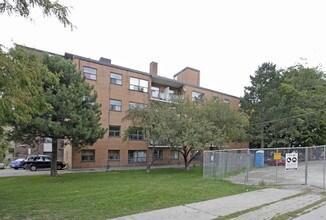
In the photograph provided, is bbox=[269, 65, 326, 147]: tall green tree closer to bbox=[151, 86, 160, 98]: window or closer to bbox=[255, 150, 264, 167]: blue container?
bbox=[151, 86, 160, 98]: window

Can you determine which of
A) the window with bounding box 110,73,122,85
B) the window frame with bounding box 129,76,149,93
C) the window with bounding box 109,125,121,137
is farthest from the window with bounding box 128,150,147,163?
the window with bounding box 110,73,122,85

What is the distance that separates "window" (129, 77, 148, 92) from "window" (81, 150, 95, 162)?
931 cm

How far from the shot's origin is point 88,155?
105 ft

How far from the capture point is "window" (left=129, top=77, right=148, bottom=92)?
1426 inches

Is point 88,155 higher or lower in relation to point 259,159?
lower

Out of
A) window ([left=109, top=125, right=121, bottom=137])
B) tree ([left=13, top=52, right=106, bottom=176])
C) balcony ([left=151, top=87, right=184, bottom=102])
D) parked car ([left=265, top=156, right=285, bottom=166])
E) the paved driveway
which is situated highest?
balcony ([left=151, top=87, right=184, bottom=102])

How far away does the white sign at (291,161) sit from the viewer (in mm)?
14461

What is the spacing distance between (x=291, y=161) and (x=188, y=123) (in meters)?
12.3

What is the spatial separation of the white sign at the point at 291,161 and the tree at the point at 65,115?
12631 millimetres

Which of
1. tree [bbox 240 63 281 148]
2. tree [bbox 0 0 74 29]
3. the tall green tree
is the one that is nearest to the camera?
tree [bbox 0 0 74 29]

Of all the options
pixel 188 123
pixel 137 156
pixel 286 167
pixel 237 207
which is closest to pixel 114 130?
pixel 137 156

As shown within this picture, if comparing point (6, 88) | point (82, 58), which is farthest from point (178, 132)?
point (6, 88)

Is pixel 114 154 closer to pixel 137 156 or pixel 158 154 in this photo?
pixel 137 156

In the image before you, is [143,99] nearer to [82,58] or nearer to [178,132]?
[82,58]
